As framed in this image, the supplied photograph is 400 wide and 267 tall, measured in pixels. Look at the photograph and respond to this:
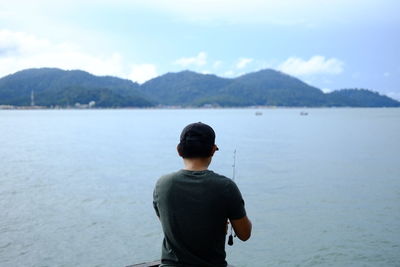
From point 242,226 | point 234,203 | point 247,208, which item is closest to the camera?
point 234,203

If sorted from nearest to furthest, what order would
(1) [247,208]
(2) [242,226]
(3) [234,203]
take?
(3) [234,203] → (2) [242,226] → (1) [247,208]

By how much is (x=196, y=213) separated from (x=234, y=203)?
0.30 m

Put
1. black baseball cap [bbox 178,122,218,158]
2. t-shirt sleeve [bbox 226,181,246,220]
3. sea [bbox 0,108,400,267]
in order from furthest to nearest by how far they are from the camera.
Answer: sea [bbox 0,108,400,267]
black baseball cap [bbox 178,122,218,158]
t-shirt sleeve [bbox 226,181,246,220]

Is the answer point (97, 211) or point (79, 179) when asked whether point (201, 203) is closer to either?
point (97, 211)

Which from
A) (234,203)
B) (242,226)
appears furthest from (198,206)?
(242,226)

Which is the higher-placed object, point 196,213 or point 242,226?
point 196,213

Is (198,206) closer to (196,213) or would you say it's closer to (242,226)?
(196,213)

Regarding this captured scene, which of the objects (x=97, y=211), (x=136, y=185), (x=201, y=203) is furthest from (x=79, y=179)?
(x=201, y=203)

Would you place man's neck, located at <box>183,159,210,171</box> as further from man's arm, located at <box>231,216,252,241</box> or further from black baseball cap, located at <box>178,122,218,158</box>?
man's arm, located at <box>231,216,252,241</box>

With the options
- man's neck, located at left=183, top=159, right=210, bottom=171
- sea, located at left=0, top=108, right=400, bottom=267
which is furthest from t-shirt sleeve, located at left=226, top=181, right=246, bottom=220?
sea, located at left=0, top=108, right=400, bottom=267

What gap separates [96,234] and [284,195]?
8381 millimetres

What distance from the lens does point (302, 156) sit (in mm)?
32688

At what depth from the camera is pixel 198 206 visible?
318cm

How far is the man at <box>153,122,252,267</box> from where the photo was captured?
313 cm
